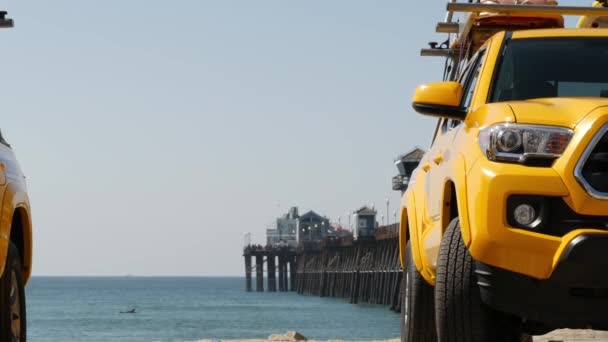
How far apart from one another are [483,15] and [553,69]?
3.19 meters

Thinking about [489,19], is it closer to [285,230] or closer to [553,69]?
[553,69]

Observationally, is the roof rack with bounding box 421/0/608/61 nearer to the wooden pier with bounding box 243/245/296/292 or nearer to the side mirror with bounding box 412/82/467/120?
the side mirror with bounding box 412/82/467/120

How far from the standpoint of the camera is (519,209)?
5719 mm

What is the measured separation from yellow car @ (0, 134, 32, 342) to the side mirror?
2183mm

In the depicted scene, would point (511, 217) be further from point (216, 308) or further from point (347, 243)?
point (216, 308)

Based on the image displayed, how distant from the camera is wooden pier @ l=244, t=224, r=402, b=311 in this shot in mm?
93887

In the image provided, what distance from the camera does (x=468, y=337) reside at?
601 centimetres

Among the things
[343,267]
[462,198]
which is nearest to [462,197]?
[462,198]

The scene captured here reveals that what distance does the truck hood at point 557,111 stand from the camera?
585 cm

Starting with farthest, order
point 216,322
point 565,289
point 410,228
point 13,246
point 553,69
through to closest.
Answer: point 216,322 → point 410,228 → point 13,246 → point 553,69 → point 565,289

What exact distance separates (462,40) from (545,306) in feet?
15.1

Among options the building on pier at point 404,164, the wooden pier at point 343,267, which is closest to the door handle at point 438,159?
the building on pier at point 404,164

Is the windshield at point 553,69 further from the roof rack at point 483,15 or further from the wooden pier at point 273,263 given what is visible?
the wooden pier at point 273,263

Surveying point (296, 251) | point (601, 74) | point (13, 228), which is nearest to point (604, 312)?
point (601, 74)
